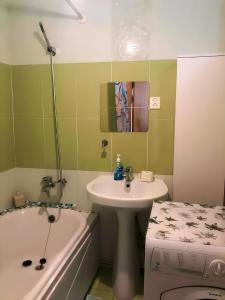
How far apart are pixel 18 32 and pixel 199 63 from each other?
155 centimetres

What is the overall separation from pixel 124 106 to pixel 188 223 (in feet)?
3.45

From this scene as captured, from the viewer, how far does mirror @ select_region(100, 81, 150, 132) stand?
190cm

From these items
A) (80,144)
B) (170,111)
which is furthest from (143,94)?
(80,144)

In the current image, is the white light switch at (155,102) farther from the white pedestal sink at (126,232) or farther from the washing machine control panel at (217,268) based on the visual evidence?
the washing machine control panel at (217,268)

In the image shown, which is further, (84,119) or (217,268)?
(84,119)

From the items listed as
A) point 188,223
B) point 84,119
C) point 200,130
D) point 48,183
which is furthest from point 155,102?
point 48,183

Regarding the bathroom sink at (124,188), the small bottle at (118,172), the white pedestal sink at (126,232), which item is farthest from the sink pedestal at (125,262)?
the small bottle at (118,172)

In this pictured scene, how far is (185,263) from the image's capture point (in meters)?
1.04

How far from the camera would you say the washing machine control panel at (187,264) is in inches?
40.1

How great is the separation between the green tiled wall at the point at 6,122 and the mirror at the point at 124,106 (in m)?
0.86

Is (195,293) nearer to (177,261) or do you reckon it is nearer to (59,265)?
(177,261)

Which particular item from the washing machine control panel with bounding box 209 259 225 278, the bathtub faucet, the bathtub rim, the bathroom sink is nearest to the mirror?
the bathroom sink

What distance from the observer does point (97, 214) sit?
80.7 inches

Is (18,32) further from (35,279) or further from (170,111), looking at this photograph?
(35,279)
